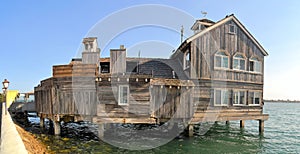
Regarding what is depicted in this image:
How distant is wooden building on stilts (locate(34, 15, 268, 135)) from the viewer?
56.9ft

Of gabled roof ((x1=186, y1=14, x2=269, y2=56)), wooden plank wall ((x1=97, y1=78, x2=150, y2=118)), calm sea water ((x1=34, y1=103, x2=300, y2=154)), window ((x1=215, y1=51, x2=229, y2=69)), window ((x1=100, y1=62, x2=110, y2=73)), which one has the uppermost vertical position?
gabled roof ((x1=186, y1=14, x2=269, y2=56))

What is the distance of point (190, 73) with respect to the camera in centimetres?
1955

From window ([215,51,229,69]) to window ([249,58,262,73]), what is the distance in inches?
120

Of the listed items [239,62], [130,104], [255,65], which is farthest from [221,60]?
[130,104]

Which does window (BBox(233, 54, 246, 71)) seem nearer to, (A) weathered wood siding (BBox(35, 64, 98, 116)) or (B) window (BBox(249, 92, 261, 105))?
(B) window (BBox(249, 92, 261, 105))

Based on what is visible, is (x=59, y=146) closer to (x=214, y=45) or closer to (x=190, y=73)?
(x=190, y=73)

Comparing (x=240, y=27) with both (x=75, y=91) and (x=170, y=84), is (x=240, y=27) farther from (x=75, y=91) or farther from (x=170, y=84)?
(x=75, y=91)

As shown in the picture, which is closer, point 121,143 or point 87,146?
point 87,146

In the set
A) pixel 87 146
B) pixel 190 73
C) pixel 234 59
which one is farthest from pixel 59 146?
pixel 234 59

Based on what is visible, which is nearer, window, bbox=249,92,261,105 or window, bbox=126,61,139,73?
window, bbox=126,61,139,73

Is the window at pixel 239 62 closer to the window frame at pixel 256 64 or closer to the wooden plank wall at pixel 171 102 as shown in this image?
the window frame at pixel 256 64

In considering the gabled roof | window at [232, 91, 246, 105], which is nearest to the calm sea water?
window at [232, 91, 246, 105]

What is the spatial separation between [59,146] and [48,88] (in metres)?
5.63

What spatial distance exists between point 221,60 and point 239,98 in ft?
13.4
